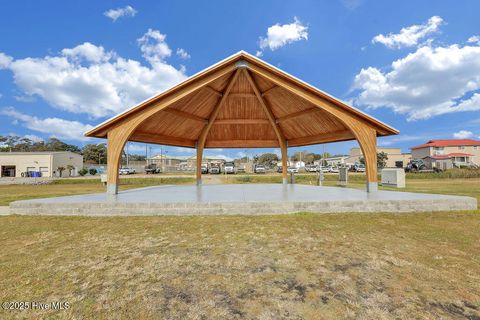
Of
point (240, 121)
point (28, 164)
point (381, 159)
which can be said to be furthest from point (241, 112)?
point (381, 159)

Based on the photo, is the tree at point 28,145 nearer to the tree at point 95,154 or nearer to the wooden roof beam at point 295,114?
the tree at point 95,154

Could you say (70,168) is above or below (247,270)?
above

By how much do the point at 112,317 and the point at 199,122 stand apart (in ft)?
43.1

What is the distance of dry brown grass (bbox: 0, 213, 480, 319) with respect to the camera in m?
2.78

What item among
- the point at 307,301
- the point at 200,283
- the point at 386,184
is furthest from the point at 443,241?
the point at 386,184

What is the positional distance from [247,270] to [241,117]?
1289 centimetres

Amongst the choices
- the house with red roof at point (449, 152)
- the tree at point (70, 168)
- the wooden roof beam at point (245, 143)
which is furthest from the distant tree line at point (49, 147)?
the house with red roof at point (449, 152)

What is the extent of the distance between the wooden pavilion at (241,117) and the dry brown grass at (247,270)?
4821mm

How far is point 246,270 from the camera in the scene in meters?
3.78

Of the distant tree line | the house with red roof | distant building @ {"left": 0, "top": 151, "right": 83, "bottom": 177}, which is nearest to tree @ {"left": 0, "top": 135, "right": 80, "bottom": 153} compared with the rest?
the distant tree line

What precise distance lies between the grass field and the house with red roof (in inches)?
2330

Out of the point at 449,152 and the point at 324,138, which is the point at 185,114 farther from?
the point at 449,152

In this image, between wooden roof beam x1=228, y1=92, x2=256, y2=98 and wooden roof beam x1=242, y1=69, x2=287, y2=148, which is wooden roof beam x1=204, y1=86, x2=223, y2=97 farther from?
wooden roof beam x1=242, y1=69, x2=287, y2=148

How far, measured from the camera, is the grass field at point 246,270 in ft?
9.12
